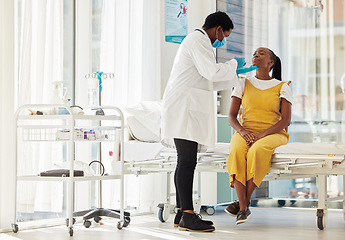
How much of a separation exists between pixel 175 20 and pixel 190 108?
1.99 m

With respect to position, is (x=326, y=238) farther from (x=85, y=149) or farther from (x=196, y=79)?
(x=85, y=149)

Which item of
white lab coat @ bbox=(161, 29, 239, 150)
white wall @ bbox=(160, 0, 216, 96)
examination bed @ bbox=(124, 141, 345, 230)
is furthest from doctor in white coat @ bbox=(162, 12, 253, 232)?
white wall @ bbox=(160, 0, 216, 96)

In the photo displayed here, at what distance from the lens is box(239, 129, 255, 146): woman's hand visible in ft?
12.1

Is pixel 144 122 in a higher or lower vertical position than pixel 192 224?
higher

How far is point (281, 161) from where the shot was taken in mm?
3572

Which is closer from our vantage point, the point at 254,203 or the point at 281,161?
the point at 281,161

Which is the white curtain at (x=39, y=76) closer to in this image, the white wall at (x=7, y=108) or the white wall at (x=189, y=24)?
the white wall at (x=7, y=108)

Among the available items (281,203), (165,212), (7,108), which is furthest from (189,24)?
→ (7,108)

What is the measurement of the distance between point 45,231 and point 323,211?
5.72 ft

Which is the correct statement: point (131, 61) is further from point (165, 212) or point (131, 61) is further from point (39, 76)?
point (165, 212)

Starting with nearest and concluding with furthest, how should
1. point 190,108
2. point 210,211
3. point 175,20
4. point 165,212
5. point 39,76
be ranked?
point 190,108
point 39,76
point 165,212
point 210,211
point 175,20

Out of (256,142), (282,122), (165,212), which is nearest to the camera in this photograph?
(256,142)

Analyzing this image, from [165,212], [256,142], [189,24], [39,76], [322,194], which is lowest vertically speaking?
[165,212]

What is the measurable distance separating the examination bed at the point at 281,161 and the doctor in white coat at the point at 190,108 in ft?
1.36
